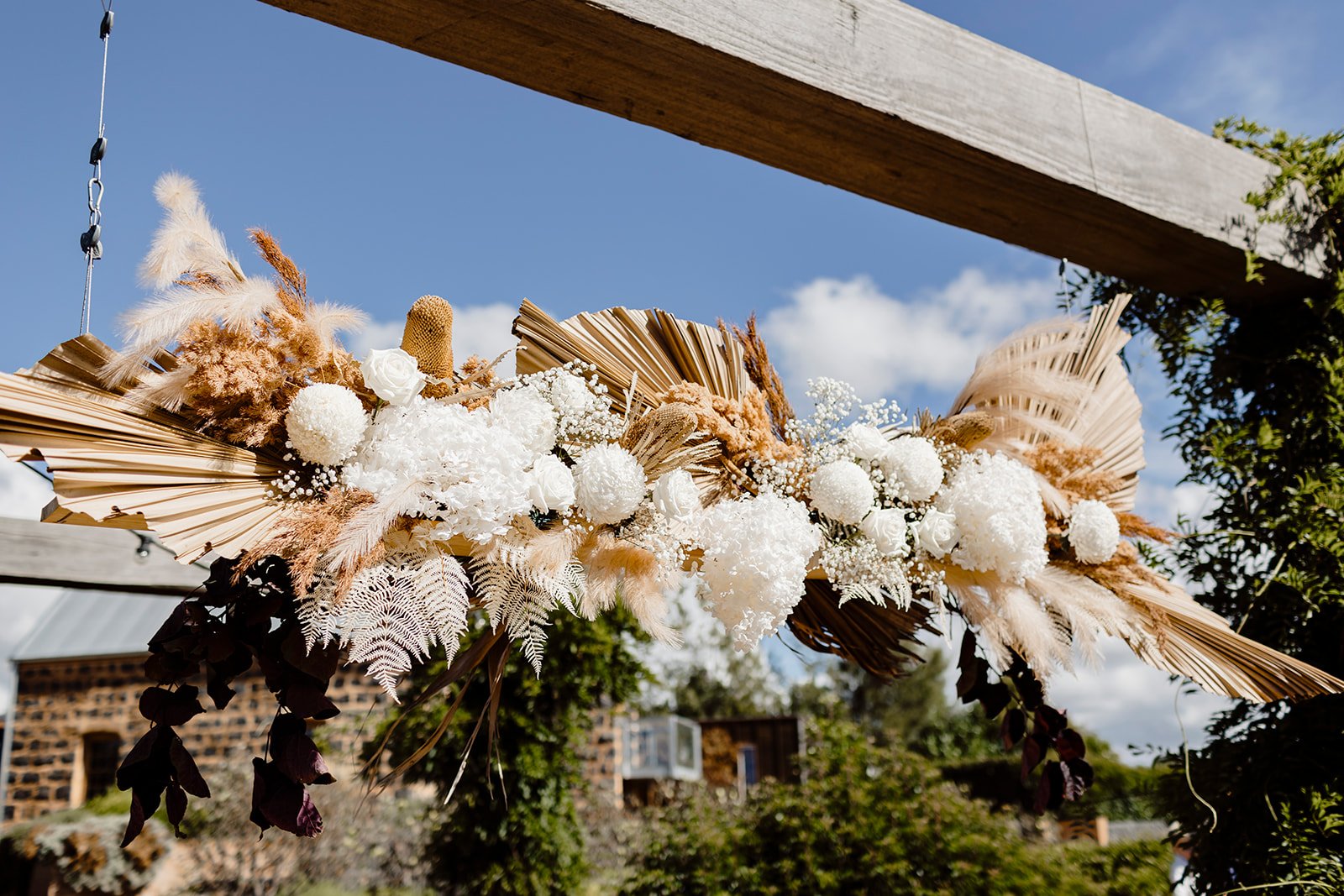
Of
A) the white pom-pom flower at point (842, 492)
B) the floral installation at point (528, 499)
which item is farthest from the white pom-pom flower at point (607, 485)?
the white pom-pom flower at point (842, 492)

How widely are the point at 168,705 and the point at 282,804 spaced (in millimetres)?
159

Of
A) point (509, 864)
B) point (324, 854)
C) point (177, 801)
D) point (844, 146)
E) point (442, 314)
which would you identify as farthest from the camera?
point (324, 854)

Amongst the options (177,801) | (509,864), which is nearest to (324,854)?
(509,864)

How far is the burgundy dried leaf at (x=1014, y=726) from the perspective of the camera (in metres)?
1.61

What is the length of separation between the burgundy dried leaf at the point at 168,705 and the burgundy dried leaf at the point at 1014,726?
1222mm

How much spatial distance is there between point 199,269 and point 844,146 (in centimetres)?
91

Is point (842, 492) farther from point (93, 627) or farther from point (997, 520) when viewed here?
point (93, 627)

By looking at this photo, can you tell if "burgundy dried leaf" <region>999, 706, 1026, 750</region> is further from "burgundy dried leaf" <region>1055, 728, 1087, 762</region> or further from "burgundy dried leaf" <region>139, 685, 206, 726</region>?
"burgundy dried leaf" <region>139, 685, 206, 726</region>

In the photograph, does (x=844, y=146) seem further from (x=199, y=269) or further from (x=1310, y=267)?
(x=1310, y=267)

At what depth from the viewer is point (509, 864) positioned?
15.8 feet

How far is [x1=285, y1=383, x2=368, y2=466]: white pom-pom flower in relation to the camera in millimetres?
1003

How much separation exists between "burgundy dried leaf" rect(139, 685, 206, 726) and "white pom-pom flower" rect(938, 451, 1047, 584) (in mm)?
983

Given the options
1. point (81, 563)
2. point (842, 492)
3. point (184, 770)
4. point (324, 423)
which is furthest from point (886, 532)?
point (81, 563)

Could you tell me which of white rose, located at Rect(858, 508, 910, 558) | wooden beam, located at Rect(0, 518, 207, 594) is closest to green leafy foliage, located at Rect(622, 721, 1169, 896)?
wooden beam, located at Rect(0, 518, 207, 594)
